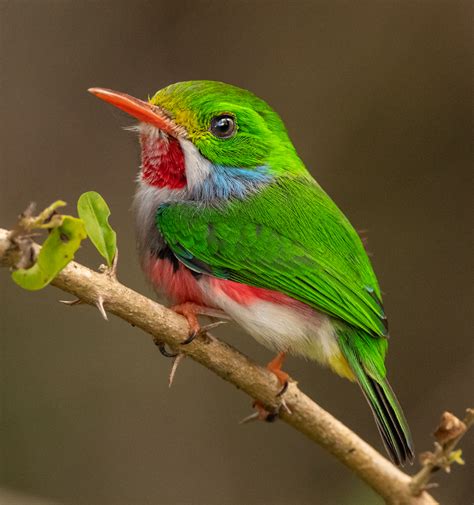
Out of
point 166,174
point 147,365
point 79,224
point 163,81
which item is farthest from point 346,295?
point 163,81

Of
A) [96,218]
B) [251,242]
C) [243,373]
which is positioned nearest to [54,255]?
[96,218]

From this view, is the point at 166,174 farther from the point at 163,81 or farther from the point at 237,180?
the point at 163,81

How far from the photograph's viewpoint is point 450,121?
19.0ft

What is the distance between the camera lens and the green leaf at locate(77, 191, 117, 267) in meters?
2.12

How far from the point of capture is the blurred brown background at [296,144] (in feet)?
18.0

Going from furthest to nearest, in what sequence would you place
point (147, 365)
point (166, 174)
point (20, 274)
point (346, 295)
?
point (147, 365) < point (166, 174) < point (346, 295) < point (20, 274)

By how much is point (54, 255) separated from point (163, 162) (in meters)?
1.35

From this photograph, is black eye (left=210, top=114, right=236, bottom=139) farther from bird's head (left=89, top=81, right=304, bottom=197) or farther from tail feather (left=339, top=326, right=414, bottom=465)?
tail feather (left=339, top=326, right=414, bottom=465)

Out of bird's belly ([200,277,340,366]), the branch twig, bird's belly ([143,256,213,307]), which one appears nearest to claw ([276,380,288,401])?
bird's belly ([200,277,340,366])

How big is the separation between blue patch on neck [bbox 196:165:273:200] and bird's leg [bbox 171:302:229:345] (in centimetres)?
45

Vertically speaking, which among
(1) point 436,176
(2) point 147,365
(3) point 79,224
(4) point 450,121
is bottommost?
(2) point 147,365

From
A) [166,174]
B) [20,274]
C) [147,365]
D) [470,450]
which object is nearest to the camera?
[20,274]

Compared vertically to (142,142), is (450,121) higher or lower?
higher

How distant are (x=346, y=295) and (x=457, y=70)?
130 inches
